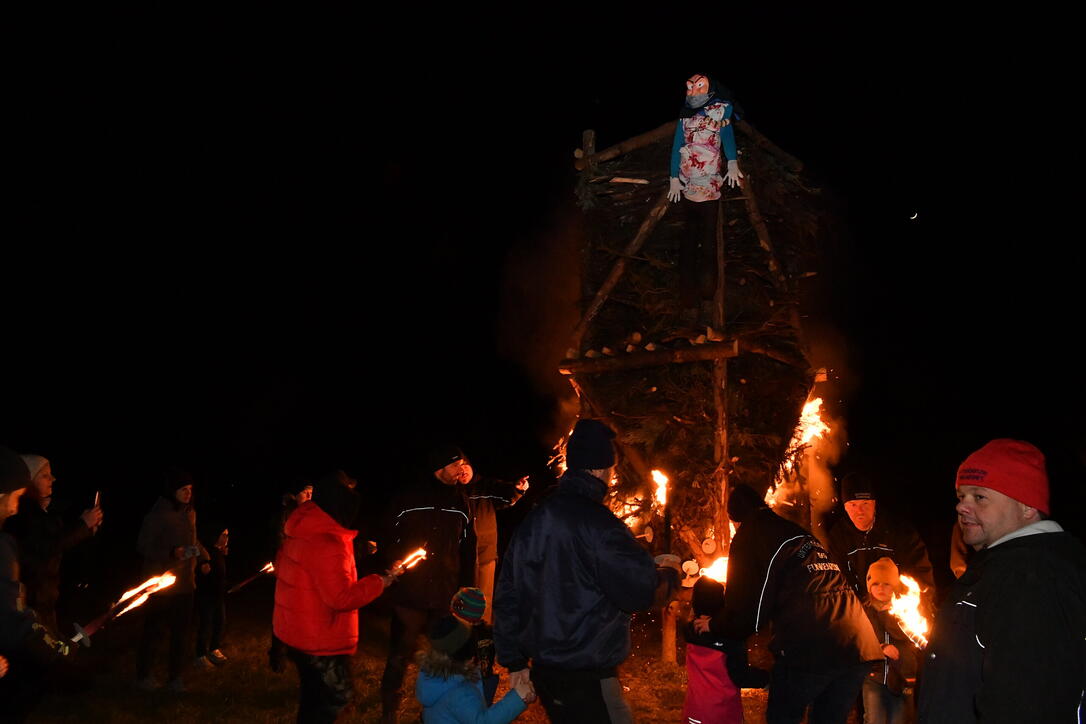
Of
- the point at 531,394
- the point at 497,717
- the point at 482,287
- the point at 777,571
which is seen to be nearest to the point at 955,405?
the point at 531,394

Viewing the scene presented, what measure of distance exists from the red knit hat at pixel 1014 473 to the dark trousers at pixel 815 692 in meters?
2.03

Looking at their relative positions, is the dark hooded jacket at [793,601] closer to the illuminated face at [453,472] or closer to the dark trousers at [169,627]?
the illuminated face at [453,472]

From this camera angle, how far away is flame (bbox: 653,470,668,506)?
8.20 meters

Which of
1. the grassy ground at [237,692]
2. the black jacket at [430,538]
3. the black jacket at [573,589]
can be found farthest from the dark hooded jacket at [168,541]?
the black jacket at [573,589]

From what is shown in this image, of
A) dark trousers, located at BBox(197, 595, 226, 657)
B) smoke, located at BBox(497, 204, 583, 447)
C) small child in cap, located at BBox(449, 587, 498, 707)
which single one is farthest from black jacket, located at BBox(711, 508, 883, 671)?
dark trousers, located at BBox(197, 595, 226, 657)

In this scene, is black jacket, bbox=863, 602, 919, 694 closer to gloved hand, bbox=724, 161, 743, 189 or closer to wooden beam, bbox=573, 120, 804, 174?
gloved hand, bbox=724, 161, 743, 189

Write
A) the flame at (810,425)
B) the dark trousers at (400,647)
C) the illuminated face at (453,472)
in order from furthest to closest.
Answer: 1. the flame at (810,425)
2. the illuminated face at (453,472)
3. the dark trousers at (400,647)

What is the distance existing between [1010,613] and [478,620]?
8.76ft

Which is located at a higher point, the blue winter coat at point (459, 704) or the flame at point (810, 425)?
the flame at point (810, 425)

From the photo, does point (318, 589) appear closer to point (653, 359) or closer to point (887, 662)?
point (887, 662)

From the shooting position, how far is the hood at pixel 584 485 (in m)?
3.89

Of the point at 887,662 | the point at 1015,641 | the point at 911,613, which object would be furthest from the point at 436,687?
the point at 911,613

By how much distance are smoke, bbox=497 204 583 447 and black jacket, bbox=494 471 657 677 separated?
20.1 feet

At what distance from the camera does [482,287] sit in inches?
893
